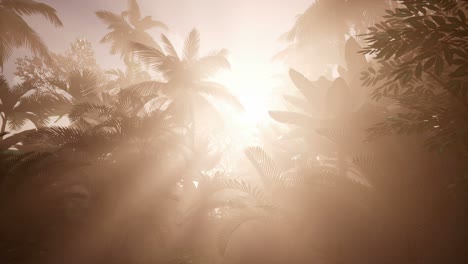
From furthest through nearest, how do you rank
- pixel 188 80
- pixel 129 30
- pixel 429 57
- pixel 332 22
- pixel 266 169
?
pixel 129 30
pixel 332 22
pixel 188 80
pixel 266 169
pixel 429 57

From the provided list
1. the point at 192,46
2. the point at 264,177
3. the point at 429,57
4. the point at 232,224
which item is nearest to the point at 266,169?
the point at 264,177

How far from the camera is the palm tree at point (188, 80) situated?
12.2 meters

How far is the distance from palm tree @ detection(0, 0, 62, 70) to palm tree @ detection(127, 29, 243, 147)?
4.71 m

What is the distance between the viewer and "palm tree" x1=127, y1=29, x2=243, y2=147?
12196 mm

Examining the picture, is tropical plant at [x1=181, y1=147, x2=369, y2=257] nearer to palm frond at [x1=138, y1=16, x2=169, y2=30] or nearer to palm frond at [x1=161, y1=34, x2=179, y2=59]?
palm frond at [x1=161, y1=34, x2=179, y2=59]

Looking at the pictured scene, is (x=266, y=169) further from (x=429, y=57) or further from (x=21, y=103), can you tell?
(x=21, y=103)

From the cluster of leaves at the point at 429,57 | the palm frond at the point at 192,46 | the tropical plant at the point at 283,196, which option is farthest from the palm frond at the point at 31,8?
the cluster of leaves at the point at 429,57

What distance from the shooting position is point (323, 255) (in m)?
7.11

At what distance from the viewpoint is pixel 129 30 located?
20.3 metres

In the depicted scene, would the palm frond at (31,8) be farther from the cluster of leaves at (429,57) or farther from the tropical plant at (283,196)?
the cluster of leaves at (429,57)

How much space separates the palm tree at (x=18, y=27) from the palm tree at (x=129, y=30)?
7.94 metres

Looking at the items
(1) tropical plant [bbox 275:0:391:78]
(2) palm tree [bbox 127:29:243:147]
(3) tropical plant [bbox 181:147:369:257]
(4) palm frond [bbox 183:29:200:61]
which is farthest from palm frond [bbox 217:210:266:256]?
(1) tropical plant [bbox 275:0:391:78]

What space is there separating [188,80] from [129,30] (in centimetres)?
1131

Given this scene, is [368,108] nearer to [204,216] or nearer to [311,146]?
[311,146]
